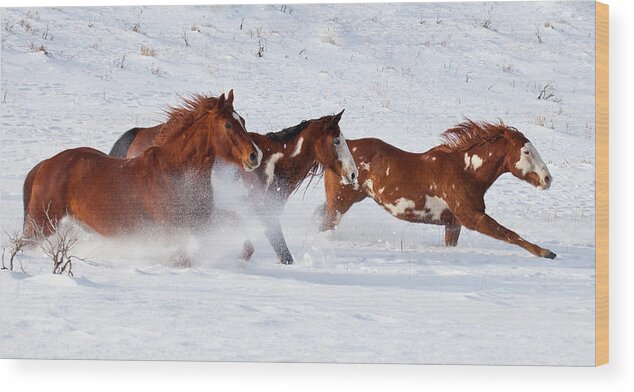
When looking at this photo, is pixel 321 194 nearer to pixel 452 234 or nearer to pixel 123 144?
pixel 452 234

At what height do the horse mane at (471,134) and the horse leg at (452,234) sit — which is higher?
the horse mane at (471,134)

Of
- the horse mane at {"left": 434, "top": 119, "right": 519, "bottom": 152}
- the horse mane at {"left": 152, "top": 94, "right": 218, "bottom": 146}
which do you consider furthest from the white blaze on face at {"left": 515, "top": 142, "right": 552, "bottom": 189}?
the horse mane at {"left": 152, "top": 94, "right": 218, "bottom": 146}

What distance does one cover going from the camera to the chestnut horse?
6910 mm

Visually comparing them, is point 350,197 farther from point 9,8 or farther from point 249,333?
point 9,8

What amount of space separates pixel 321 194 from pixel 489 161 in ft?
2.98

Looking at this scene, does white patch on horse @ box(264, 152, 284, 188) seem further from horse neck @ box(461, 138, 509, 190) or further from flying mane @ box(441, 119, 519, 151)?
horse neck @ box(461, 138, 509, 190)

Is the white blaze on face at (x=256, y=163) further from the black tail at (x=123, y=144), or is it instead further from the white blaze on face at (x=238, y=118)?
the black tail at (x=123, y=144)

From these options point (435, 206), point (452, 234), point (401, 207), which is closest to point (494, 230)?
point (452, 234)

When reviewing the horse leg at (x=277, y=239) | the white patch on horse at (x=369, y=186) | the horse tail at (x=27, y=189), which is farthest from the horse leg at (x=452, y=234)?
the horse tail at (x=27, y=189)

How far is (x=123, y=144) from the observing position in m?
7.11

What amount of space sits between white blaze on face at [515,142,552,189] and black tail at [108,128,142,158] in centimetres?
208

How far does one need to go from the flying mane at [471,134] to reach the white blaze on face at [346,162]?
492 mm

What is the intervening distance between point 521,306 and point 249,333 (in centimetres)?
142

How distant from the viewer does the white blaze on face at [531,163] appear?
6.82m
